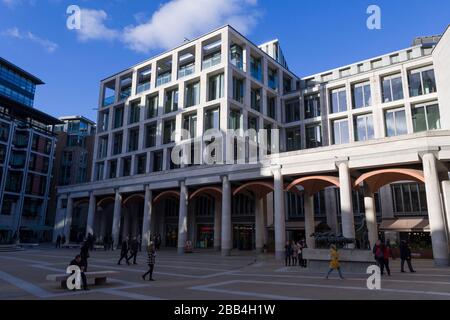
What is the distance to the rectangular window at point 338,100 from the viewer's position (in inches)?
1576

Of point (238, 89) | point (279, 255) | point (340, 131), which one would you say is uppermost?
point (238, 89)

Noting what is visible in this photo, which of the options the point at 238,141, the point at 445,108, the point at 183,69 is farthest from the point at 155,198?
the point at 445,108

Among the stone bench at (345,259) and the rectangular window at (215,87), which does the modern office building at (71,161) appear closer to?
the rectangular window at (215,87)

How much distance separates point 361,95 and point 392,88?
10.7 ft

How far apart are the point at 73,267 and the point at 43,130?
5848 centimetres

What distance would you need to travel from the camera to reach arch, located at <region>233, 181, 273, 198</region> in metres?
29.0

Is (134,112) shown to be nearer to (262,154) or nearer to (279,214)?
(262,154)

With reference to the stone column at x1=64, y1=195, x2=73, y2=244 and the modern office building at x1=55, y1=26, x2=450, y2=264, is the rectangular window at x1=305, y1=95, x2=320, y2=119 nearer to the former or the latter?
the modern office building at x1=55, y1=26, x2=450, y2=264

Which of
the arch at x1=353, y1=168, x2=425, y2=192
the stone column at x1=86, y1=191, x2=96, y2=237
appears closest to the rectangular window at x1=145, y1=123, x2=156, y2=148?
the stone column at x1=86, y1=191, x2=96, y2=237

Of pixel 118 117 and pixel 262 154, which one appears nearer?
pixel 262 154

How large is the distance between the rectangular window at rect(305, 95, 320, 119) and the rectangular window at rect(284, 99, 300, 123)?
130 centimetres

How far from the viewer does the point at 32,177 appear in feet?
193

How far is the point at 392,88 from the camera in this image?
36.8m

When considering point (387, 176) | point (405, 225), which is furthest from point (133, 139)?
point (405, 225)
